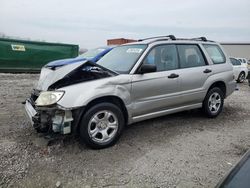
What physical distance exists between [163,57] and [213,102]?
5.94 ft

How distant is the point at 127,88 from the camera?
14.6 ft

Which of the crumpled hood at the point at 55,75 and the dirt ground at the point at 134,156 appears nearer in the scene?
the dirt ground at the point at 134,156

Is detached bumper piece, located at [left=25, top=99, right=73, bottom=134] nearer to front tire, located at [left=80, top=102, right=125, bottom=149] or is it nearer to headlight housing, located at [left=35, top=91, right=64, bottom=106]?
headlight housing, located at [left=35, top=91, right=64, bottom=106]

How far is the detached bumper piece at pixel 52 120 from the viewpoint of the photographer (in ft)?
12.7

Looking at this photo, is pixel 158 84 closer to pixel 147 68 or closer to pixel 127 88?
pixel 147 68

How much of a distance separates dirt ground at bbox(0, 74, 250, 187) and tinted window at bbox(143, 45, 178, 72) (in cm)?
122

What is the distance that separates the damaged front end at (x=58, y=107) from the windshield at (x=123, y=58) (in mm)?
583

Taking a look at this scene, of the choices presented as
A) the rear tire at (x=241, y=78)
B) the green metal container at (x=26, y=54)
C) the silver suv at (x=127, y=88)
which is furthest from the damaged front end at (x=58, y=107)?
the rear tire at (x=241, y=78)

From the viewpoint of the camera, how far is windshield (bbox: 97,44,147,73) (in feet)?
15.7

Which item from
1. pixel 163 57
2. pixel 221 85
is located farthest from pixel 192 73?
pixel 221 85

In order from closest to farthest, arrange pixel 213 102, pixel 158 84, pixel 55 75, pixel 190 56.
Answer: pixel 55 75, pixel 158 84, pixel 190 56, pixel 213 102

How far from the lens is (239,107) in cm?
749

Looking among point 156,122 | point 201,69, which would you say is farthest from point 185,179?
point 201,69

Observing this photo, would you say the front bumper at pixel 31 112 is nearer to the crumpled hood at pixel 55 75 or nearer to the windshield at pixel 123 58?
the crumpled hood at pixel 55 75
